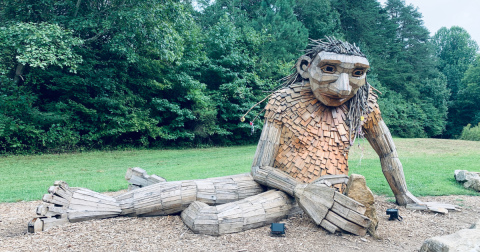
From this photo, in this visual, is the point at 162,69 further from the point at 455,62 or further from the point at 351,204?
the point at 455,62

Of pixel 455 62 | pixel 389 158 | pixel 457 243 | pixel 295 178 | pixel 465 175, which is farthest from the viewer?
pixel 455 62

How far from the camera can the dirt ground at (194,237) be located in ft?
9.39

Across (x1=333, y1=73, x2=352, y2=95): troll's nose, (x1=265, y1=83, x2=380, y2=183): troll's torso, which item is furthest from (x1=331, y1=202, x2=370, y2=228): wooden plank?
(x1=333, y1=73, x2=352, y2=95): troll's nose

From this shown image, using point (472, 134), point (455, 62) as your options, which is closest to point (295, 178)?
point (472, 134)

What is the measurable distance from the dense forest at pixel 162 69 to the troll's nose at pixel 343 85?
8.70m

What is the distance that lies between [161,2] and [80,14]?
128 inches

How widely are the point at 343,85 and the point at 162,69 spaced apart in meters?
13.1

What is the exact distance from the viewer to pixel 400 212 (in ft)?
13.1

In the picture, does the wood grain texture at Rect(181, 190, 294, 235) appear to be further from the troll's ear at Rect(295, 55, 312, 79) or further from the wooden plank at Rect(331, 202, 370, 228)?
the troll's ear at Rect(295, 55, 312, 79)

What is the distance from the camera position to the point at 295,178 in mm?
3668

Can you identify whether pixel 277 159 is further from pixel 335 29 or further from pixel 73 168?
pixel 335 29

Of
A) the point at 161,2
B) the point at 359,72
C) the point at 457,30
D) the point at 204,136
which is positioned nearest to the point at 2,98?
the point at 161,2

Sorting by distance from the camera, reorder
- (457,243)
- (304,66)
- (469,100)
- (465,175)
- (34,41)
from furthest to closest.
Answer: (469,100) < (34,41) < (465,175) < (304,66) < (457,243)

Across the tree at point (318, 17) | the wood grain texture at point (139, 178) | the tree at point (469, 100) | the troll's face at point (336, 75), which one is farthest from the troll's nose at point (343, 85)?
the tree at point (469, 100)
